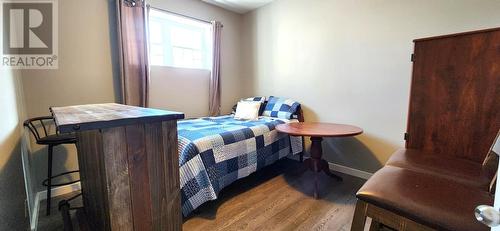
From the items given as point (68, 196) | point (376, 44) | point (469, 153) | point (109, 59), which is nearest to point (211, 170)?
point (68, 196)

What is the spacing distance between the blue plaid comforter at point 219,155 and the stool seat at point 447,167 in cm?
118

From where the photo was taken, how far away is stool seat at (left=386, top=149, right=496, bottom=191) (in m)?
1.13

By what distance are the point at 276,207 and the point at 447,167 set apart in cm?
121

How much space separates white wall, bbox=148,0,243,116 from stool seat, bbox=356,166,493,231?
8.07 ft

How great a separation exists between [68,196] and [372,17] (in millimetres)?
3502

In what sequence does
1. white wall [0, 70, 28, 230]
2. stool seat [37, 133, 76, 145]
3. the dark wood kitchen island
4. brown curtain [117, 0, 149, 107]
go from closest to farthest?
1. the dark wood kitchen island
2. white wall [0, 70, 28, 230]
3. stool seat [37, 133, 76, 145]
4. brown curtain [117, 0, 149, 107]

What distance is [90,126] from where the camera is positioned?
2.30ft

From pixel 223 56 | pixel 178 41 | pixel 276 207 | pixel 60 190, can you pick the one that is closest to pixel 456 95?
pixel 276 207

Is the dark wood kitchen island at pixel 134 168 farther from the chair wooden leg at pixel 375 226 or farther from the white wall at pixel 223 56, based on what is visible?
the white wall at pixel 223 56

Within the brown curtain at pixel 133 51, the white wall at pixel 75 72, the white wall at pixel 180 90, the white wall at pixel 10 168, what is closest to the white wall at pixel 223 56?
the white wall at pixel 180 90

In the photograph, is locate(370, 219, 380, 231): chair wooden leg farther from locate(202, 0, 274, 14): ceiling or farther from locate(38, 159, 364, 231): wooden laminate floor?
locate(202, 0, 274, 14): ceiling

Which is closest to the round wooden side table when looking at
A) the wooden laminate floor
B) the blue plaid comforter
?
the wooden laminate floor

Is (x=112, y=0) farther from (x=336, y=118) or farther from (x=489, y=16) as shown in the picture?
(x=489, y=16)

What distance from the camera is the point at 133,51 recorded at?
240 centimetres
